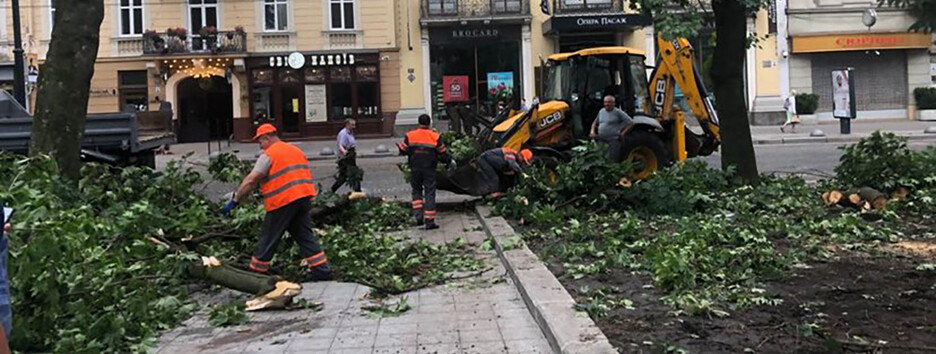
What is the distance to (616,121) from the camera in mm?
12617

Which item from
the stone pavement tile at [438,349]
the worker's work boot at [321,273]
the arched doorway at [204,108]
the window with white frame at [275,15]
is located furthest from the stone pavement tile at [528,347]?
the arched doorway at [204,108]

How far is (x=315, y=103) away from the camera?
1251 inches

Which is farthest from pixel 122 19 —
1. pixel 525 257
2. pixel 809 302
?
pixel 809 302

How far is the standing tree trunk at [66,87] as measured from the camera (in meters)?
9.62

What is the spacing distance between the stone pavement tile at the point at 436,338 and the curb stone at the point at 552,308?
64 centimetres

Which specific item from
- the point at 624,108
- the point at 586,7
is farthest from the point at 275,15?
the point at 624,108

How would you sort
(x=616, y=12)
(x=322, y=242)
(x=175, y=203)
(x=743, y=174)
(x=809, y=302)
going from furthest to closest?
(x=616, y=12) < (x=743, y=174) < (x=175, y=203) < (x=322, y=242) < (x=809, y=302)

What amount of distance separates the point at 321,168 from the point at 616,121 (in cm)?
1090

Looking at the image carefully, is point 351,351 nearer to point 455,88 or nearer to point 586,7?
point 455,88

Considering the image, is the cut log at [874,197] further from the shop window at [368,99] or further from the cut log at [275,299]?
the shop window at [368,99]

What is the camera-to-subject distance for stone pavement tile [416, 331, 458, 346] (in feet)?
17.6

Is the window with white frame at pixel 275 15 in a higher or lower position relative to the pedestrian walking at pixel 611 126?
higher

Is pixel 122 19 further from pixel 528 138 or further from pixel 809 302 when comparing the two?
pixel 809 302

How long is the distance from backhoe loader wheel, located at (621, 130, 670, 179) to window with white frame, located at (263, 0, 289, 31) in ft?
72.1
